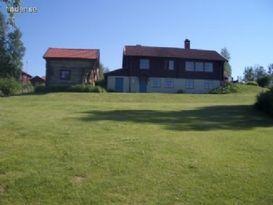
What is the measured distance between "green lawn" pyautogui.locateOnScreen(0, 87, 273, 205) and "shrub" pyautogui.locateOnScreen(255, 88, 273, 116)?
5258 mm

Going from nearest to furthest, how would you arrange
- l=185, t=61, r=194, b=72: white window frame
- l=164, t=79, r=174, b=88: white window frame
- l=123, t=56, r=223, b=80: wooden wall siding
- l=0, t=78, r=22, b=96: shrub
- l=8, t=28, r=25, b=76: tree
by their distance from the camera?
l=0, t=78, r=22, b=96: shrub < l=123, t=56, r=223, b=80: wooden wall siding < l=164, t=79, r=174, b=88: white window frame < l=185, t=61, r=194, b=72: white window frame < l=8, t=28, r=25, b=76: tree

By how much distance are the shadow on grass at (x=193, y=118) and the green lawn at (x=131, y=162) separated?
0.26 m

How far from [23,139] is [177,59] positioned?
47.7 metres

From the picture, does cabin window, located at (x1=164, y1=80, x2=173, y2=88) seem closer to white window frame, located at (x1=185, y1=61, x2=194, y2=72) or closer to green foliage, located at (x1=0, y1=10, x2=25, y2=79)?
white window frame, located at (x1=185, y1=61, x2=194, y2=72)

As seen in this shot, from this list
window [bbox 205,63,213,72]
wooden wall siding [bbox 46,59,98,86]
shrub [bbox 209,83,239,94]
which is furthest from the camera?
window [bbox 205,63,213,72]

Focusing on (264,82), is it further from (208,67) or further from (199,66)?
(199,66)

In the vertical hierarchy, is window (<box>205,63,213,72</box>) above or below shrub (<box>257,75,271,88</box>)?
above

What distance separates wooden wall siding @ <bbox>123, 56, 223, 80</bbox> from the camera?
2329 inches

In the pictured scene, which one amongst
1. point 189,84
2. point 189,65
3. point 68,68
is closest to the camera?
point 68,68

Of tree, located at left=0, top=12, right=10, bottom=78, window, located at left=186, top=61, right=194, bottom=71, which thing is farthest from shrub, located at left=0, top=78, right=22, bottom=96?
tree, located at left=0, top=12, right=10, bottom=78

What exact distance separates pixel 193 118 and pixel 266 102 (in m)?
5.09

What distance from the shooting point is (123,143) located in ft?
44.8

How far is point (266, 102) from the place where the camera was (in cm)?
2359

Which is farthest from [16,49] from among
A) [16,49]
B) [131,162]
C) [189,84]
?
[131,162]
